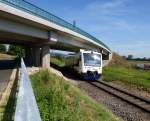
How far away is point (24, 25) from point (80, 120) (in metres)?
18.8

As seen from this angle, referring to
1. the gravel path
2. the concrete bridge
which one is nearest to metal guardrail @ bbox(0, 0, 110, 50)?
the concrete bridge

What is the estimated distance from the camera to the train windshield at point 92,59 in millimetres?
30938

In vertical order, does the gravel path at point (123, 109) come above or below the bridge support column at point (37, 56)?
below

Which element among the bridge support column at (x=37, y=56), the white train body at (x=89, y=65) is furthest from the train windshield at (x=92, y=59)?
the bridge support column at (x=37, y=56)

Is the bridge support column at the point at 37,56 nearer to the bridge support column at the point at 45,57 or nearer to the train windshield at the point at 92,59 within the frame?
the bridge support column at the point at 45,57

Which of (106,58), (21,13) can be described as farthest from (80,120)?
(106,58)

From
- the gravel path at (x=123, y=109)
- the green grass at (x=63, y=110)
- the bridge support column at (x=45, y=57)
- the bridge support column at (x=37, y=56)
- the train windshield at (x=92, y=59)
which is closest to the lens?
the green grass at (x=63, y=110)

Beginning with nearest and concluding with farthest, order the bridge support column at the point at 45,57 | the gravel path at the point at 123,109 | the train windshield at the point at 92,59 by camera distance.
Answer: the gravel path at the point at 123,109
the train windshield at the point at 92,59
the bridge support column at the point at 45,57

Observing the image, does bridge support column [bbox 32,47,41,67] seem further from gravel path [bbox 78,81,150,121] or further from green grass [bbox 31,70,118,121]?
green grass [bbox 31,70,118,121]

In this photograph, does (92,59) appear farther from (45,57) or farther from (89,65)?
(45,57)

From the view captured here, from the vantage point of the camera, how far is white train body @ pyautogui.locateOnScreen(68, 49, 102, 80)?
3081 cm

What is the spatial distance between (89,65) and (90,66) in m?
0.14

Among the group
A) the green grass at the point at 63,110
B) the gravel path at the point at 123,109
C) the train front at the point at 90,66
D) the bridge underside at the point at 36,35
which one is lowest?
the gravel path at the point at 123,109

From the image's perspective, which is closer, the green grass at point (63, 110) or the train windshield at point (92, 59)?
the green grass at point (63, 110)
